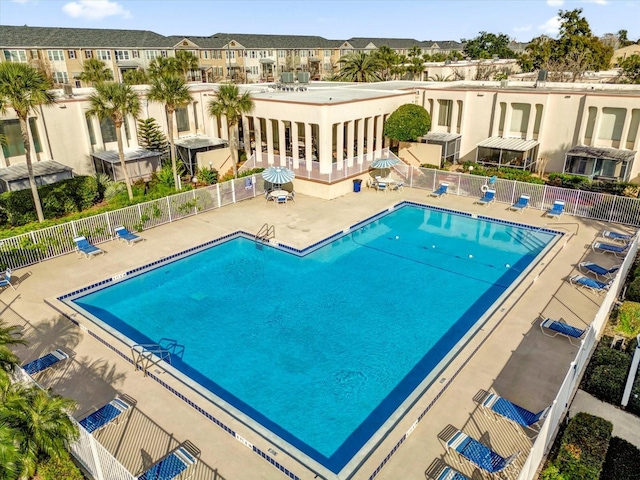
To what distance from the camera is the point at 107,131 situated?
29.2 metres

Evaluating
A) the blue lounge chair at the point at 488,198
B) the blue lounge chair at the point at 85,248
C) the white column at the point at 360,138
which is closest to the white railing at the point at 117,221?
the blue lounge chair at the point at 85,248

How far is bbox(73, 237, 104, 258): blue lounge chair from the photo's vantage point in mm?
19861

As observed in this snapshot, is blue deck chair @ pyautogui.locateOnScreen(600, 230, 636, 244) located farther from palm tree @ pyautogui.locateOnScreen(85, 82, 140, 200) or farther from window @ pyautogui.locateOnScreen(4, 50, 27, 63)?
window @ pyautogui.locateOnScreen(4, 50, 27, 63)

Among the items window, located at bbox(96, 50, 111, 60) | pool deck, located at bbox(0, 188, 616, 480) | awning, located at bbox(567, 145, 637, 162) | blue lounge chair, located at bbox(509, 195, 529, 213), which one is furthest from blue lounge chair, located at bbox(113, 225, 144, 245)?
window, located at bbox(96, 50, 111, 60)

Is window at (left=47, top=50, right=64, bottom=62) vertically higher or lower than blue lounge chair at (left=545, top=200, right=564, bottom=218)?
higher

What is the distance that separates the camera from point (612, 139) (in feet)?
91.1

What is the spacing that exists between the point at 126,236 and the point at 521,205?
21.0 meters

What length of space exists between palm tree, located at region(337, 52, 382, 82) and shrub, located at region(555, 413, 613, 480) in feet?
147

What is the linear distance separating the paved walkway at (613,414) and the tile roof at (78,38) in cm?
7280

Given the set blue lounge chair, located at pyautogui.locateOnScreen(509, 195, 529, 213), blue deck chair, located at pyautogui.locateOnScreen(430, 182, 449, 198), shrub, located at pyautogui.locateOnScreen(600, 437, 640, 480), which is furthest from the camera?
blue deck chair, located at pyautogui.locateOnScreen(430, 182, 449, 198)

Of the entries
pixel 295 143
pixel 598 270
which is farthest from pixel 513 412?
pixel 295 143

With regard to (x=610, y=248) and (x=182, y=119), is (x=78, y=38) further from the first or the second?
(x=610, y=248)

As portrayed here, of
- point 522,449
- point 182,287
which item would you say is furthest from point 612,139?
point 182,287

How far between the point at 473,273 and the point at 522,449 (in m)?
9.94
